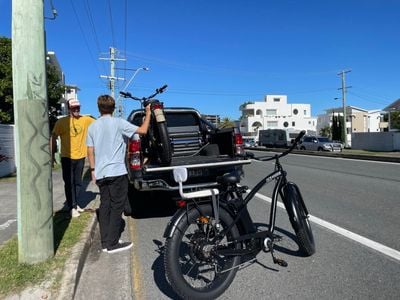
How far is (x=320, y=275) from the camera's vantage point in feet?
Answer: 15.2

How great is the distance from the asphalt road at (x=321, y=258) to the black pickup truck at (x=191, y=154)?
0.82 metres

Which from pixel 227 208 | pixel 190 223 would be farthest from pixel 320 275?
pixel 190 223

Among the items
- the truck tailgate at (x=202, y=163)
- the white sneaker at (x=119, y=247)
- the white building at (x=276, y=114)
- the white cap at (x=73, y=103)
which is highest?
the white building at (x=276, y=114)

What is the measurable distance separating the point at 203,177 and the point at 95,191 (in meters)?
4.22

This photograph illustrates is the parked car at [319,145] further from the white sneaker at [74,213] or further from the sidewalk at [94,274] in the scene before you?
the sidewalk at [94,274]

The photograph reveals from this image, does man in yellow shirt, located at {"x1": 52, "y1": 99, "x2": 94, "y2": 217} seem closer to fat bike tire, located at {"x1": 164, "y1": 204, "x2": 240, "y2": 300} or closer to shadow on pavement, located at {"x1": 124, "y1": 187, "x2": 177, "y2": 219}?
shadow on pavement, located at {"x1": 124, "y1": 187, "x2": 177, "y2": 219}

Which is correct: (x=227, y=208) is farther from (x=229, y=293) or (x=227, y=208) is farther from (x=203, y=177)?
(x=203, y=177)

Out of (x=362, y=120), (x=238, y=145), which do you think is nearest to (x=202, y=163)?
(x=238, y=145)

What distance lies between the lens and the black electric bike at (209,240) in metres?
3.82

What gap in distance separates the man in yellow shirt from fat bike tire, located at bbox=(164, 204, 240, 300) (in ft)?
12.0

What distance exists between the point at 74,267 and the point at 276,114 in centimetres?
12266

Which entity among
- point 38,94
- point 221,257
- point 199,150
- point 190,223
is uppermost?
point 38,94

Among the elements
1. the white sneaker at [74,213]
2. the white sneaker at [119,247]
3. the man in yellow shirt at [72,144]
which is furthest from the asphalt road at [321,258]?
the man in yellow shirt at [72,144]

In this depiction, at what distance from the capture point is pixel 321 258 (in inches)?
205
